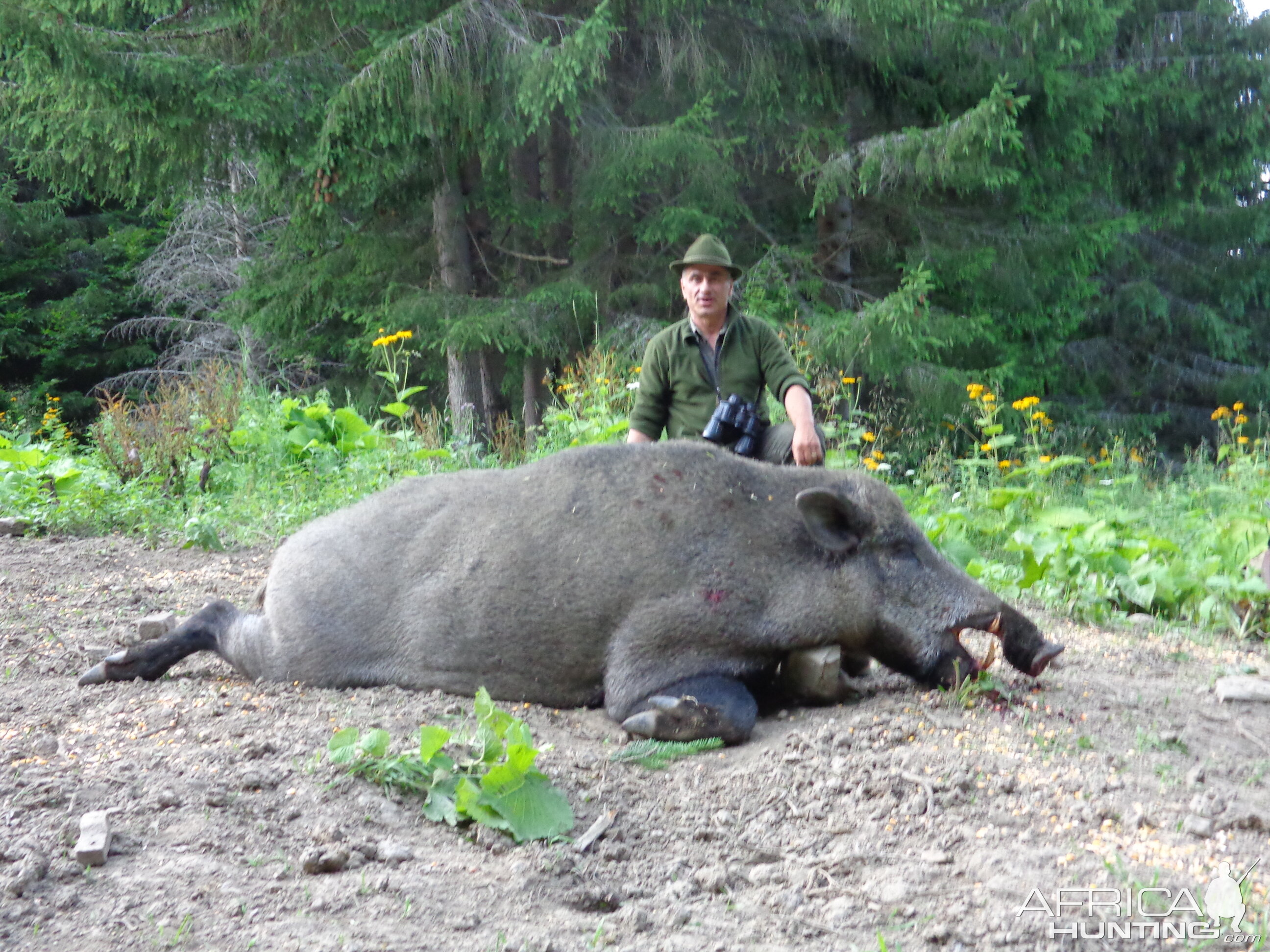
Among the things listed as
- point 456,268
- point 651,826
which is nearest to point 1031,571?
point 651,826

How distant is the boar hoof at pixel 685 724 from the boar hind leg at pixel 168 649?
1.83 meters

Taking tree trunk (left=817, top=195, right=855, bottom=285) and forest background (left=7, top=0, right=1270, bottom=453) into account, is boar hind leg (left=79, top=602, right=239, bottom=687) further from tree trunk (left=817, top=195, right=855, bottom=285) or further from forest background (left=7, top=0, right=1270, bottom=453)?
tree trunk (left=817, top=195, right=855, bottom=285)

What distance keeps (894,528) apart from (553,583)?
1.28 metres

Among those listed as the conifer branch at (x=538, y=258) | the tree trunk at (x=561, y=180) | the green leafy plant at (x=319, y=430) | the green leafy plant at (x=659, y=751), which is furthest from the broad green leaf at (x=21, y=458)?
the green leafy plant at (x=659, y=751)

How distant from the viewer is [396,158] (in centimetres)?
1124

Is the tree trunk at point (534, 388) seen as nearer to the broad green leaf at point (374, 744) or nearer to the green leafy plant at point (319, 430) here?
the green leafy plant at point (319, 430)

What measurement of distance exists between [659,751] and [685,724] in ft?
0.44

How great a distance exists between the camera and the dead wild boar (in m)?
3.96

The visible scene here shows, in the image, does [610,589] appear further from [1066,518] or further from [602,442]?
[1066,518]

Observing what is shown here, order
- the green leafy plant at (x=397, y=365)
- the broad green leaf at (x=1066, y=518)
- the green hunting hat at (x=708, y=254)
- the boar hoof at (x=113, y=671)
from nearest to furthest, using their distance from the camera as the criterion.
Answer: the boar hoof at (x=113, y=671) < the green hunting hat at (x=708, y=254) < the broad green leaf at (x=1066, y=518) < the green leafy plant at (x=397, y=365)

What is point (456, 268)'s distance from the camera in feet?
42.3

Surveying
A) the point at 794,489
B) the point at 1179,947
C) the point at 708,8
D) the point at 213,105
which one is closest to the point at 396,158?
the point at 213,105

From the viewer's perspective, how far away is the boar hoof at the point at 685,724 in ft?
12.1

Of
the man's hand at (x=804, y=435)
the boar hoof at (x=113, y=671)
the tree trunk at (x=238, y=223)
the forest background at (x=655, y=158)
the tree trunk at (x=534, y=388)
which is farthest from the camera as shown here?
the tree trunk at (x=238, y=223)
